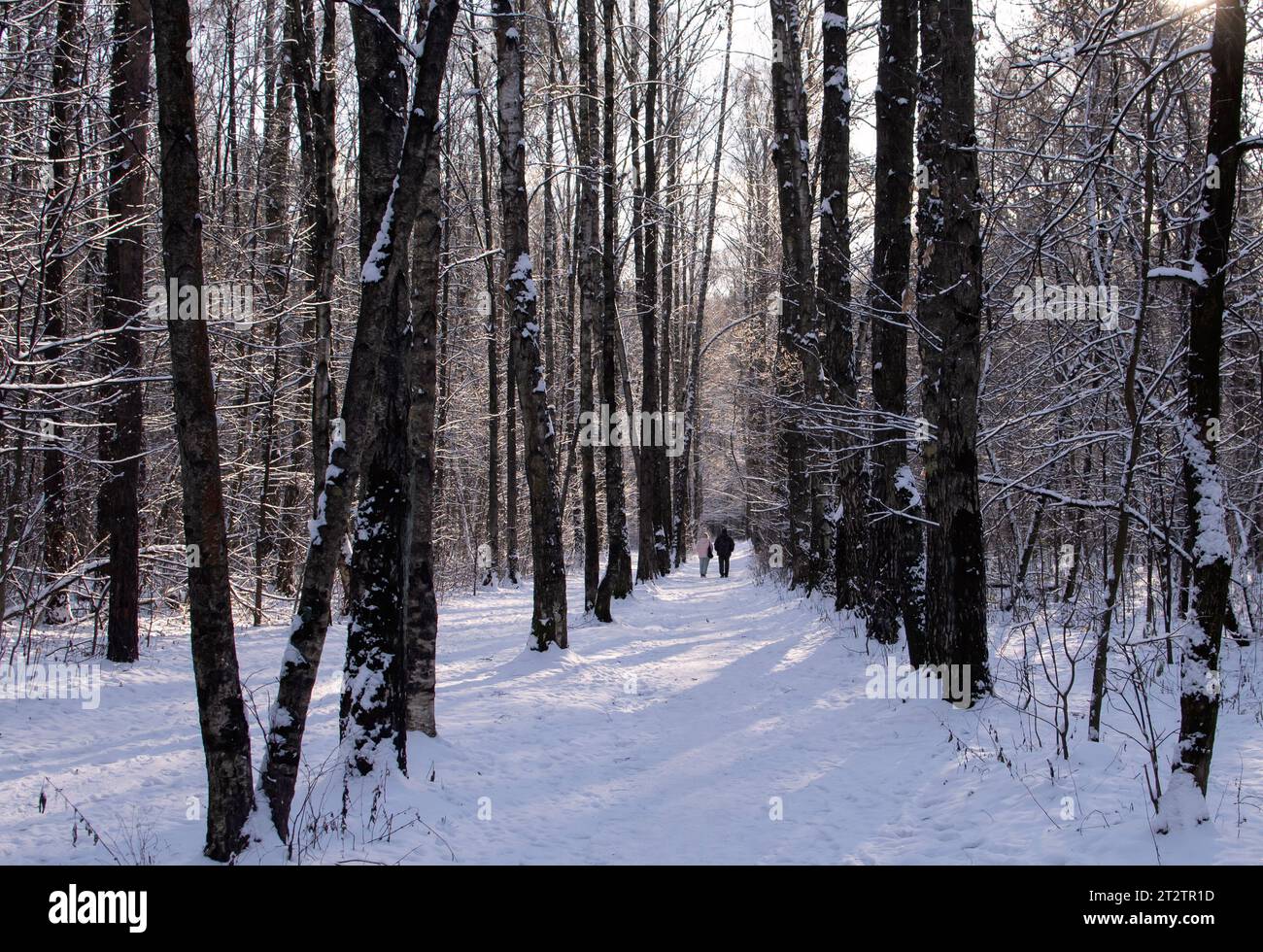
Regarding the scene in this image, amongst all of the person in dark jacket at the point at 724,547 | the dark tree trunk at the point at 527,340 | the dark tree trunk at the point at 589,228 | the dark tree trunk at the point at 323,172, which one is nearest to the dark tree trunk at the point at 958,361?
the dark tree trunk at the point at 527,340

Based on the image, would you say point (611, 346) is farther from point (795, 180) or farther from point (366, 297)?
point (366, 297)

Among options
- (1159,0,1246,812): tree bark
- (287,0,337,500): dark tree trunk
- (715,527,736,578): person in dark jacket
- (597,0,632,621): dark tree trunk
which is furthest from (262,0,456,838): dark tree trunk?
(715,527,736,578): person in dark jacket

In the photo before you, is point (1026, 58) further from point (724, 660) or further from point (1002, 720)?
point (724, 660)

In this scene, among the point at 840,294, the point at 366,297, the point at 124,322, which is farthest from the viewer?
the point at 840,294

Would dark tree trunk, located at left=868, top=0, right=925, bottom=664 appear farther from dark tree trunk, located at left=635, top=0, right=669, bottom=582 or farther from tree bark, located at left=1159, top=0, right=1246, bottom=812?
dark tree trunk, located at left=635, top=0, right=669, bottom=582

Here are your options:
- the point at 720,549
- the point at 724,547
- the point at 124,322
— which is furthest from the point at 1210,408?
the point at 720,549

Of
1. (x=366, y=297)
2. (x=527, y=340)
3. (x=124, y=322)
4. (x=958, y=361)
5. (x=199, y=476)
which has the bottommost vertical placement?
(x=199, y=476)

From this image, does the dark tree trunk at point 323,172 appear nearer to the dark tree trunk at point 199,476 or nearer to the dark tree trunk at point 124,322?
the dark tree trunk at point 124,322

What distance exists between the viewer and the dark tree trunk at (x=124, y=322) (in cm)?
994

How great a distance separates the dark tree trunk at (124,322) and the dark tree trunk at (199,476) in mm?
6650

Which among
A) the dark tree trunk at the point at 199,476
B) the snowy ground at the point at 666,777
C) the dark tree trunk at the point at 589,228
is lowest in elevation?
the snowy ground at the point at 666,777

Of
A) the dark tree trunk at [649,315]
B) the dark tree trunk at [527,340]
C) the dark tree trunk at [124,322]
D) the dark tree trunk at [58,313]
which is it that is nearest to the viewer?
the dark tree trunk at [58,313]

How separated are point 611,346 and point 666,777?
9307 millimetres

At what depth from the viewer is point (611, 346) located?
14500 millimetres
